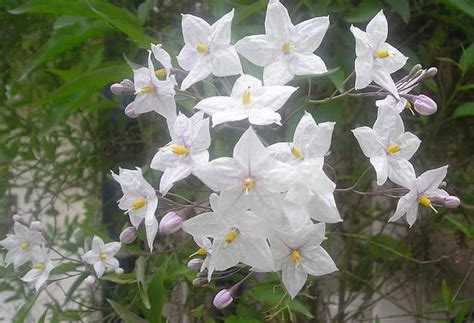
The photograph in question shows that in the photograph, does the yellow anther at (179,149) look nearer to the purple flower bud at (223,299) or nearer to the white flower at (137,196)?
the white flower at (137,196)

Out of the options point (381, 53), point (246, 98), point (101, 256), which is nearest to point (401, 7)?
point (381, 53)

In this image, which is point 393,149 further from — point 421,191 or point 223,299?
point 223,299

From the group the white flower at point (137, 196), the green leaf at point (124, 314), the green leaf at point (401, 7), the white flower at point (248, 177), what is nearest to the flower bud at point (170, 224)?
A: the white flower at point (137, 196)

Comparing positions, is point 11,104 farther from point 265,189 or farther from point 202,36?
point 265,189

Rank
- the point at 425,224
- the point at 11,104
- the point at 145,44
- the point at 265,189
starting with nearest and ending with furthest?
1. the point at 265,189
2. the point at 145,44
3. the point at 425,224
4. the point at 11,104

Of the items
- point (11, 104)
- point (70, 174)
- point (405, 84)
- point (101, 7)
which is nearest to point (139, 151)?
point (70, 174)

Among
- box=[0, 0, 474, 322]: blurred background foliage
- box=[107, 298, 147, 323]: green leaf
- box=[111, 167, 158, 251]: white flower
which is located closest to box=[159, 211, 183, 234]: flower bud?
box=[111, 167, 158, 251]: white flower
